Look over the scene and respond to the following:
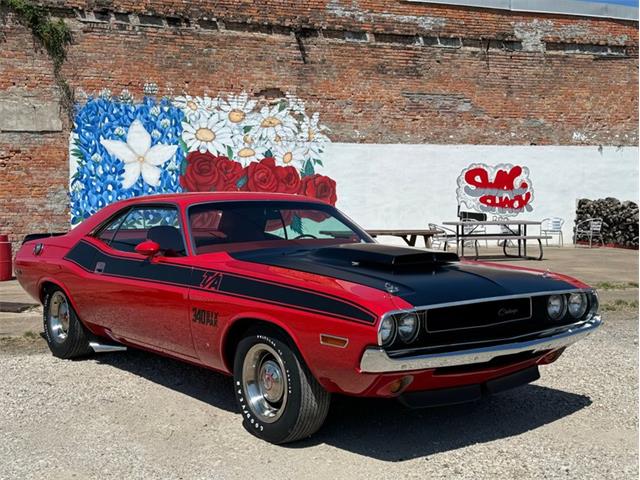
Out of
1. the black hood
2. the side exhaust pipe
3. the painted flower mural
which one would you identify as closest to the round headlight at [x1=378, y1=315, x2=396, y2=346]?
the black hood

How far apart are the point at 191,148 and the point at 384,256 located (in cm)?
1191

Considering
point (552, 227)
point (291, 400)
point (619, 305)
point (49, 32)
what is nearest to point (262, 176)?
point (49, 32)

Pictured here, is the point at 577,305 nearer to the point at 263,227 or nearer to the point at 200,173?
the point at 263,227

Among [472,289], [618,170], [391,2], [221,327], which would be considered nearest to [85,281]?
[221,327]

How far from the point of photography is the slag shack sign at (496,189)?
18125 mm

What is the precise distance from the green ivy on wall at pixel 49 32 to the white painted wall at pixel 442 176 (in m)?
5.74

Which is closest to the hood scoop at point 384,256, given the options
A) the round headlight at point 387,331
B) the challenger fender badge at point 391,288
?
the challenger fender badge at point 391,288

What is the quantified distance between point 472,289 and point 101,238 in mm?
3104

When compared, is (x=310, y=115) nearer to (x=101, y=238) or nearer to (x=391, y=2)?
(x=391, y=2)

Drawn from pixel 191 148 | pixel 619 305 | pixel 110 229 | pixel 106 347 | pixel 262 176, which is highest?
pixel 191 148

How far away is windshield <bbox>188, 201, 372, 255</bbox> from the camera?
4.96m

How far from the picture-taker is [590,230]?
18062 mm

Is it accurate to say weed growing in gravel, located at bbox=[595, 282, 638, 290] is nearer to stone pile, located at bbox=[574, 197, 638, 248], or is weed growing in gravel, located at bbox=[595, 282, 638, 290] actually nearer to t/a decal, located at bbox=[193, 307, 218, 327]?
stone pile, located at bbox=[574, 197, 638, 248]

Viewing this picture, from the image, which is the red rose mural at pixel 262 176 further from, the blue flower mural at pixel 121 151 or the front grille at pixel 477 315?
the front grille at pixel 477 315
